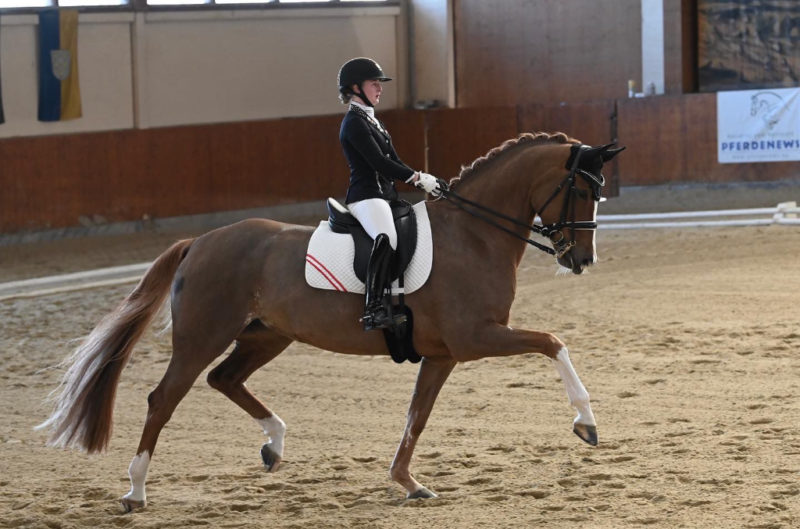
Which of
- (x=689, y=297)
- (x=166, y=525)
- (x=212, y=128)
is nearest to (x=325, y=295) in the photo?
(x=166, y=525)

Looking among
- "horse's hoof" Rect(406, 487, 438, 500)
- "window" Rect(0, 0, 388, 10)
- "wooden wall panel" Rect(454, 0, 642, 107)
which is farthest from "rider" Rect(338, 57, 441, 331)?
"wooden wall panel" Rect(454, 0, 642, 107)

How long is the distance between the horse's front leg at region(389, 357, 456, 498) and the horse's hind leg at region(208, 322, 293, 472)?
0.75 meters

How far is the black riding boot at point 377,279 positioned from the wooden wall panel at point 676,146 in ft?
43.3

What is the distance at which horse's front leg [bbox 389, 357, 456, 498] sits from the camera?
5.74 meters

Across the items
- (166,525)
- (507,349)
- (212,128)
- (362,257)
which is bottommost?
(166,525)

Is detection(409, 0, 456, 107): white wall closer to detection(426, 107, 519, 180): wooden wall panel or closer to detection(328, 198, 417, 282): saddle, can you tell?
detection(426, 107, 519, 180): wooden wall panel

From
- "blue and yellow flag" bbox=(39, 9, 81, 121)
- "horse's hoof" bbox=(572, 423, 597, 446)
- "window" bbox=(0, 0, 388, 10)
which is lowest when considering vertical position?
"horse's hoof" bbox=(572, 423, 597, 446)

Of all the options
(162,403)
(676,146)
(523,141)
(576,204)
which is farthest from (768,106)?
(162,403)

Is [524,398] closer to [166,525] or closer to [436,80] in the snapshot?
[166,525]

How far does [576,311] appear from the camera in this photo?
10516 mm

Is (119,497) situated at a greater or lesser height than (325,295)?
lesser

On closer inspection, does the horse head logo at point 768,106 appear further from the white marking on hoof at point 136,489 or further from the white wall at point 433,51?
the white marking on hoof at point 136,489

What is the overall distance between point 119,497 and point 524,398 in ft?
9.59

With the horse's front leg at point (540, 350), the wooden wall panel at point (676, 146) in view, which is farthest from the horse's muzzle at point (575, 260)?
the wooden wall panel at point (676, 146)
